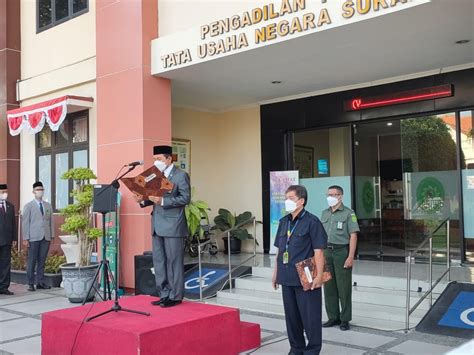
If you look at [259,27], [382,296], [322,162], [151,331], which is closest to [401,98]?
[322,162]

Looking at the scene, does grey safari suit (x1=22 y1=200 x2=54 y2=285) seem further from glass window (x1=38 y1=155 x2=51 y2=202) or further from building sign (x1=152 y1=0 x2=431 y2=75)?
building sign (x1=152 y1=0 x2=431 y2=75)

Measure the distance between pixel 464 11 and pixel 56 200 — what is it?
8.53 meters

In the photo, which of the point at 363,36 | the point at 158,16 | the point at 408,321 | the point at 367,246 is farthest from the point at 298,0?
the point at 367,246

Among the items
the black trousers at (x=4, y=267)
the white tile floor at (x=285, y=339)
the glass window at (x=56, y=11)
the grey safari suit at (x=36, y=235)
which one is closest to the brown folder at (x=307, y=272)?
the white tile floor at (x=285, y=339)

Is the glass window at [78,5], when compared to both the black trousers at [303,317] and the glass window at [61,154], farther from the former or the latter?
the black trousers at [303,317]

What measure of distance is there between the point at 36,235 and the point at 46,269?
97 centimetres

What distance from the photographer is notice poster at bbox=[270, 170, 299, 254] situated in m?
10.8

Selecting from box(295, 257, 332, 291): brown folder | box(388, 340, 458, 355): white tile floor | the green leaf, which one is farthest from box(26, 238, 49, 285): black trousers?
box(388, 340, 458, 355): white tile floor

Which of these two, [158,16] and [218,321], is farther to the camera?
[158,16]

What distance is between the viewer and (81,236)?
27.7 ft

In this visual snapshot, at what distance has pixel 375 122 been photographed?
32.2ft

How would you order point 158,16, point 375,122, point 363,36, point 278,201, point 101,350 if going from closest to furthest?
point 101,350, point 363,36, point 158,16, point 375,122, point 278,201

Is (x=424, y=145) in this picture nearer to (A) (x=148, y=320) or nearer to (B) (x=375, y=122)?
(B) (x=375, y=122)

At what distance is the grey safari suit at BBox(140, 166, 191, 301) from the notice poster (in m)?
5.52
